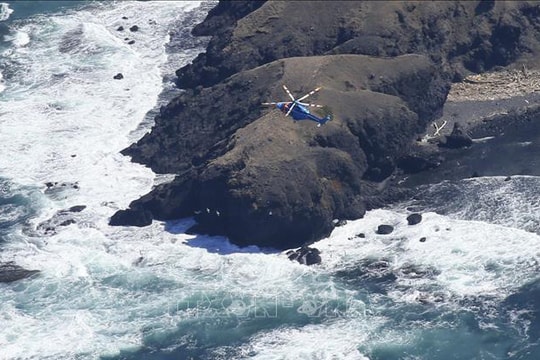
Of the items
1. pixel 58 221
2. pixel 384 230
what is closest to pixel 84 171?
pixel 58 221

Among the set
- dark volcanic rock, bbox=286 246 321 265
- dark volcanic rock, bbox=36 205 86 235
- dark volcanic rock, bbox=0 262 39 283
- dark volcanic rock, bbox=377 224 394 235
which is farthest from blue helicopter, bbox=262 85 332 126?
dark volcanic rock, bbox=0 262 39 283

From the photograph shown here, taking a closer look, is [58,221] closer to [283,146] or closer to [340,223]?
[283,146]

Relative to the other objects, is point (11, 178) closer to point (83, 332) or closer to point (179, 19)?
point (83, 332)

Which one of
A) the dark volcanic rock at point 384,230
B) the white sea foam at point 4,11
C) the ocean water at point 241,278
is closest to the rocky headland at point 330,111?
the ocean water at point 241,278

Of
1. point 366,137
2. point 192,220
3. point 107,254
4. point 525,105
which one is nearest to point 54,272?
point 107,254

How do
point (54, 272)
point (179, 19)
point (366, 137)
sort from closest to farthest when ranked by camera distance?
point (54, 272)
point (366, 137)
point (179, 19)
